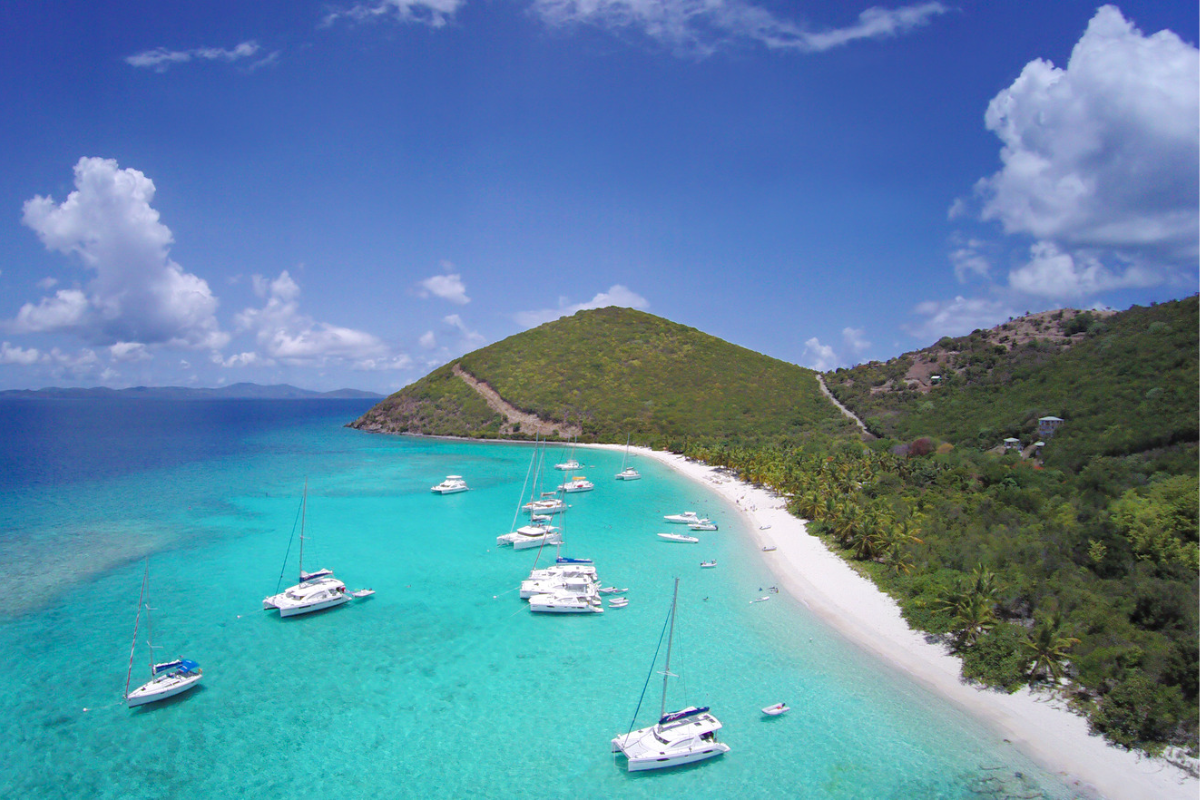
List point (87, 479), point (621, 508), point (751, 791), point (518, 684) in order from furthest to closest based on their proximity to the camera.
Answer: point (87, 479) → point (621, 508) → point (518, 684) → point (751, 791)

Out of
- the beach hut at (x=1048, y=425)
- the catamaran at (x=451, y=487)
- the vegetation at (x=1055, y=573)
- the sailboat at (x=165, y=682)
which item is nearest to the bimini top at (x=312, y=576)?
the sailboat at (x=165, y=682)

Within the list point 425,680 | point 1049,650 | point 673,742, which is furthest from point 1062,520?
point 425,680

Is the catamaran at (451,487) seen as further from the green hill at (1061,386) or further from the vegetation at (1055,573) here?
the green hill at (1061,386)

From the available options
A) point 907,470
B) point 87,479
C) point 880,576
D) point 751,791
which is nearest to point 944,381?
point 907,470

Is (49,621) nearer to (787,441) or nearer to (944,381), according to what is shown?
(787,441)

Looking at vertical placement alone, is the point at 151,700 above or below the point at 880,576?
below

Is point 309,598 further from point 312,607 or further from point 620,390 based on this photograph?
point 620,390
